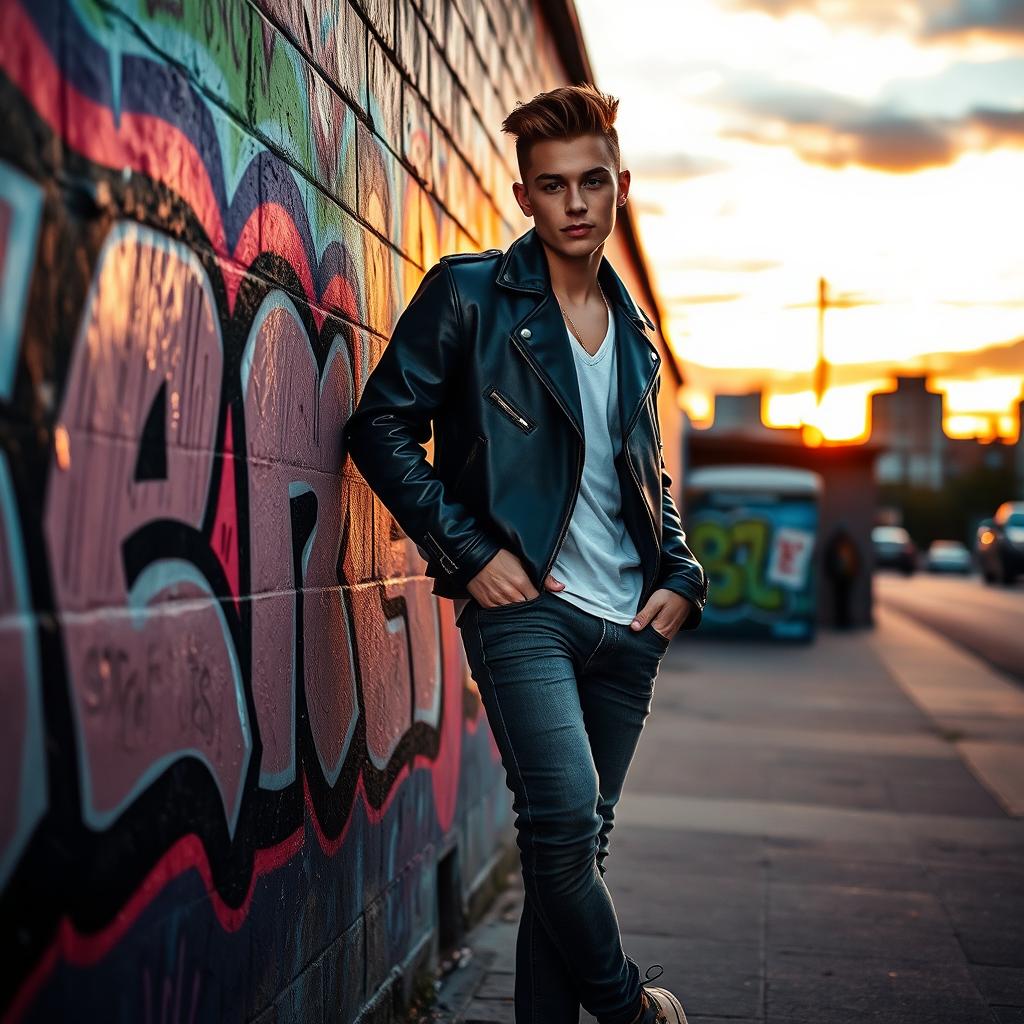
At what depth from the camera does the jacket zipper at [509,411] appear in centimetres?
286

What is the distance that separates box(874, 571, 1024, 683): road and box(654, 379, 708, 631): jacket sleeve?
12185mm

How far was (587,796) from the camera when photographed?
274 cm

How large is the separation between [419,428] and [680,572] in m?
0.70

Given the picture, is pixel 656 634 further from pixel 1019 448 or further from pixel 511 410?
pixel 1019 448

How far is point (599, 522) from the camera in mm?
2984

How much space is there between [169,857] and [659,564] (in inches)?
55.2

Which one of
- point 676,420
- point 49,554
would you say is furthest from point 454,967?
point 676,420

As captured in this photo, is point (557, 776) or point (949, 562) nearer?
point (557, 776)

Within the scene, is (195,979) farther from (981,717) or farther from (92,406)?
(981,717)

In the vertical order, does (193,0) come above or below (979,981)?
above

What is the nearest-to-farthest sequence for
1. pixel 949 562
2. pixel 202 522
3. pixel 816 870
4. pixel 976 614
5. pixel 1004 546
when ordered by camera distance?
1. pixel 202 522
2. pixel 816 870
3. pixel 976 614
4. pixel 1004 546
5. pixel 949 562

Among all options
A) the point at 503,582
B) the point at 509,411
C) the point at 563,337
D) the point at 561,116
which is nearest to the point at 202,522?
the point at 503,582

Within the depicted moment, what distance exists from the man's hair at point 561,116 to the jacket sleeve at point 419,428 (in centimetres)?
35

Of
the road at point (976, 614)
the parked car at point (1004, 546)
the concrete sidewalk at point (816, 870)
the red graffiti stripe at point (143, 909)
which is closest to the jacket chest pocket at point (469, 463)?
the red graffiti stripe at point (143, 909)
